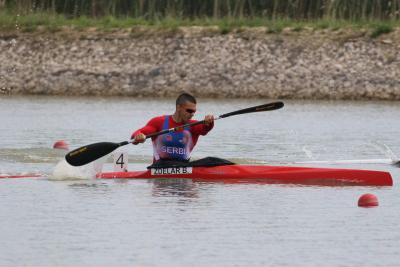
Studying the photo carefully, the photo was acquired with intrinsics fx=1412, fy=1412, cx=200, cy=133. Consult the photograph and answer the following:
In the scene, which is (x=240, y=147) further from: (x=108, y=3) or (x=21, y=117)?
(x=108, y=3)

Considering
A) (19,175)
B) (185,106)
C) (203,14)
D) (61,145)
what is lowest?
(61,145)

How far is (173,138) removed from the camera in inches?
751

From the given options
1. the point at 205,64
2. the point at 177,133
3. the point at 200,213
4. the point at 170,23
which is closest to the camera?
the point at 200,213

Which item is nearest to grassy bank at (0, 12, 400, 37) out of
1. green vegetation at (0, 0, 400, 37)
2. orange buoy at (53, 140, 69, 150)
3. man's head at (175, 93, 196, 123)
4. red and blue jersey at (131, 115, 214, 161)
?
green vegetation at (0, 0, 400, 37)

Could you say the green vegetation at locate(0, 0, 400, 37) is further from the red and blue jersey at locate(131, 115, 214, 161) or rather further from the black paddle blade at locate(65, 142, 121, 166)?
the black paddle blade at locate(65, 142, 121, 166)

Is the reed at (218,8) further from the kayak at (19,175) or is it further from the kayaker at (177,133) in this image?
the kayak at (19,175)

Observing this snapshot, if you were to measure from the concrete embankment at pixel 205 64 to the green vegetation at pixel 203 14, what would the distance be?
0.37m

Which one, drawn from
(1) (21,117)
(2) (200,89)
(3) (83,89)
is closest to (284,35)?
(2) (200,89)

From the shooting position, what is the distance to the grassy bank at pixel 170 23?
4078 centimetres

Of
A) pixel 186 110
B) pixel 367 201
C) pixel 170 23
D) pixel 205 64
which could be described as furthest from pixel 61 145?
pixel 170 23

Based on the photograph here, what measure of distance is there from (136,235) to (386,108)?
72.7 feet

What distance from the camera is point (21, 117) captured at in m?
31.5

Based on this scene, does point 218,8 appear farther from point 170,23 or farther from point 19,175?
Answer: point 19,175

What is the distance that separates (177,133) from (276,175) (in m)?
1.47
